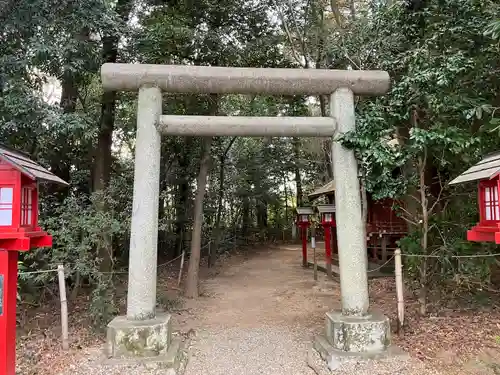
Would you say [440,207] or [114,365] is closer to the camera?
[114,365]

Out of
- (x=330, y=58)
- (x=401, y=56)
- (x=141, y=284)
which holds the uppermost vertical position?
(x=330, y=58)

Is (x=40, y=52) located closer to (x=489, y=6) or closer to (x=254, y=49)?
(x=254, y=49)

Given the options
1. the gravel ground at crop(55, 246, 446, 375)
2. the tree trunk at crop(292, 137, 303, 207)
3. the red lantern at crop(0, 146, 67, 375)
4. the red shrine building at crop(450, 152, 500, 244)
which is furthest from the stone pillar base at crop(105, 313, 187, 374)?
the tree trunk at crop(292, 137, 303, 207)

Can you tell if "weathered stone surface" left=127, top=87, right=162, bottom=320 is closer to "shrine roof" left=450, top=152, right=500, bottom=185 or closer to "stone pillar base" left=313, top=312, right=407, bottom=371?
"stone pillar base" left=313, top=312, right=407, bottom=371

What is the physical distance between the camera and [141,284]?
210 inches

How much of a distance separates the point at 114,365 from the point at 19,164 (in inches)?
114

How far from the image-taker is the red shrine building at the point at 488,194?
13.1 ft

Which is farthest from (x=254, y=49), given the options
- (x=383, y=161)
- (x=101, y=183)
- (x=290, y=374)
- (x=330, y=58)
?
(x=290, y=374)

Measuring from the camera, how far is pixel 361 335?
5.22 m

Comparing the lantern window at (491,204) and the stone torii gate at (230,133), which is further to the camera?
the stone torii gate at (230,133)

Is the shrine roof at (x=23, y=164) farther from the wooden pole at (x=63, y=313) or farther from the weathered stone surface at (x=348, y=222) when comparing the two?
the weathered stone surface at (x=348, y=222)

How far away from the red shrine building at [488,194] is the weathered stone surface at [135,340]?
4.21m

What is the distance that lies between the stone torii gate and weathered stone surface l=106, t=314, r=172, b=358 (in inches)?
0.5

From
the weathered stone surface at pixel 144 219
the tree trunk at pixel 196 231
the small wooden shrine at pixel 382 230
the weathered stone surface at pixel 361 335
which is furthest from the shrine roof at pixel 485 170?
the small wooden shrine at pixel 382 230
